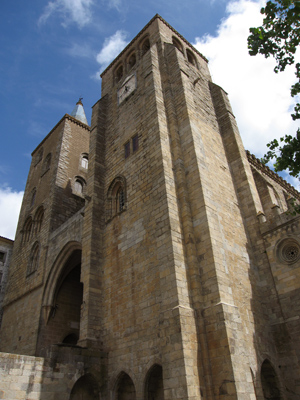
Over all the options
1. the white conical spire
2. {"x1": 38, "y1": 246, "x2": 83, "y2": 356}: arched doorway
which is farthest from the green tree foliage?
the white conical spire

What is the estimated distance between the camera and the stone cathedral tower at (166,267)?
24.9ft

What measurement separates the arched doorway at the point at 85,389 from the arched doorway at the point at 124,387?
0.60m

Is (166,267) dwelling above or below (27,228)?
below

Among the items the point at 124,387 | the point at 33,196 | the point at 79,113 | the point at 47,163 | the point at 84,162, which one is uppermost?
the point at 79,113

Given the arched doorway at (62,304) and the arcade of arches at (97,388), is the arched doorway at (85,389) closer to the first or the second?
the arcade of arches at (97,388)

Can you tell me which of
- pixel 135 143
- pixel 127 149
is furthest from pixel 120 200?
pixel 135 143

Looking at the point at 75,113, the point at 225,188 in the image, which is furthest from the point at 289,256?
the point at 75,113

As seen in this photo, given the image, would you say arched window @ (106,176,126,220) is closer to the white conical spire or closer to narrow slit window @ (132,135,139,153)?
narrow slit window @ (132,135,139,153)

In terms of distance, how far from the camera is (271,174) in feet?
51.8

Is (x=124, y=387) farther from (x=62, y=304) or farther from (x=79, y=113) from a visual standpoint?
(x=79, y=113)

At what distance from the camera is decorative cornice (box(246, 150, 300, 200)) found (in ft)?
48.0

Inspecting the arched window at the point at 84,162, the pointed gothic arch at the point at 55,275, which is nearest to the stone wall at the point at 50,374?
the pointed gothic arch at the point at 55,275

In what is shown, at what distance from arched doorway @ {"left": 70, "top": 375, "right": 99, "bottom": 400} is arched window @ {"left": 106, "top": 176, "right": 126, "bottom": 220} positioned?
5.14 meters

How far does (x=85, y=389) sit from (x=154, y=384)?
2.14 metres
